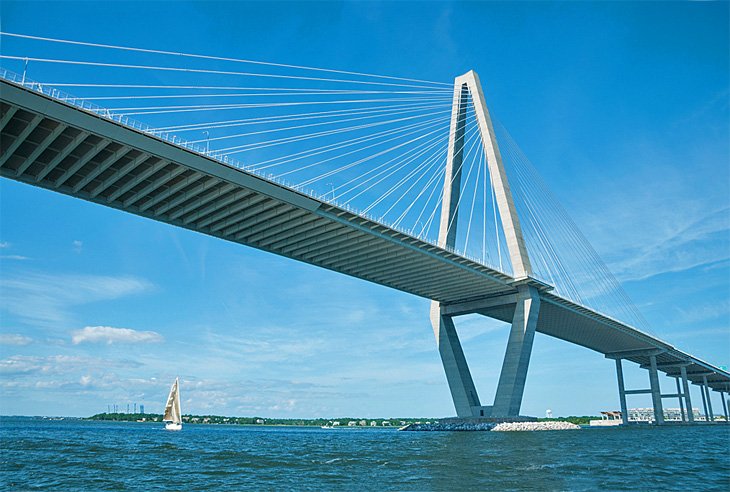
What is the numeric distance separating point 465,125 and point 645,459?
1426 inches

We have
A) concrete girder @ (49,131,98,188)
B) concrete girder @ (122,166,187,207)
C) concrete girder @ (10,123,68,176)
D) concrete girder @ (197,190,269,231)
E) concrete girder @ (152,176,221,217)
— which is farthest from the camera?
concrete girder @ (197,190,269,231)

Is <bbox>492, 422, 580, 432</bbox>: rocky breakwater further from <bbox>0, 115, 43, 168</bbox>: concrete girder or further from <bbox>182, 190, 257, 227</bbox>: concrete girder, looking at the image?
<bbox>0, 115, 43, 168</bbox>: concrete girder

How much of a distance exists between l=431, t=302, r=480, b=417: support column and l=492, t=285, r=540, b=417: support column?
11.3ft

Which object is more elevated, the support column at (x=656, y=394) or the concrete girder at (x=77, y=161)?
the concrete girder at (x=77, y=161)

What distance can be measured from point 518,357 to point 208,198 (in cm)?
2948

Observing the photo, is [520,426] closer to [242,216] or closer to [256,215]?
[256,215]

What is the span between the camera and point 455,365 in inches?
2061

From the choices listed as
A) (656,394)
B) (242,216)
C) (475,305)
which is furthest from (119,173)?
(656,394)

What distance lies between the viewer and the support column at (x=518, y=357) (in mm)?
48188

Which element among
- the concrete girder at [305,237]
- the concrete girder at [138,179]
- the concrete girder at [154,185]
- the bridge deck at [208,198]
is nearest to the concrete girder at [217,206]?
the bridge deck at [208,198]

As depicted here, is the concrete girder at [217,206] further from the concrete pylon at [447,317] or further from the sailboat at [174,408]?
the sailboat at [174,408]

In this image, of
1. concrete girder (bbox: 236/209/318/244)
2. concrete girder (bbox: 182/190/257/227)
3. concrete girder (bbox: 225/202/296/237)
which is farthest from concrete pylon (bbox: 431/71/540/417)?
concrete girder (bbox: 182/190/257/227)

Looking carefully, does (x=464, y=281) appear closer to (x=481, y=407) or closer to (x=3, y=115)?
(x=481, y=407)

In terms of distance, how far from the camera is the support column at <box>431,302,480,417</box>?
5216 centimetres
